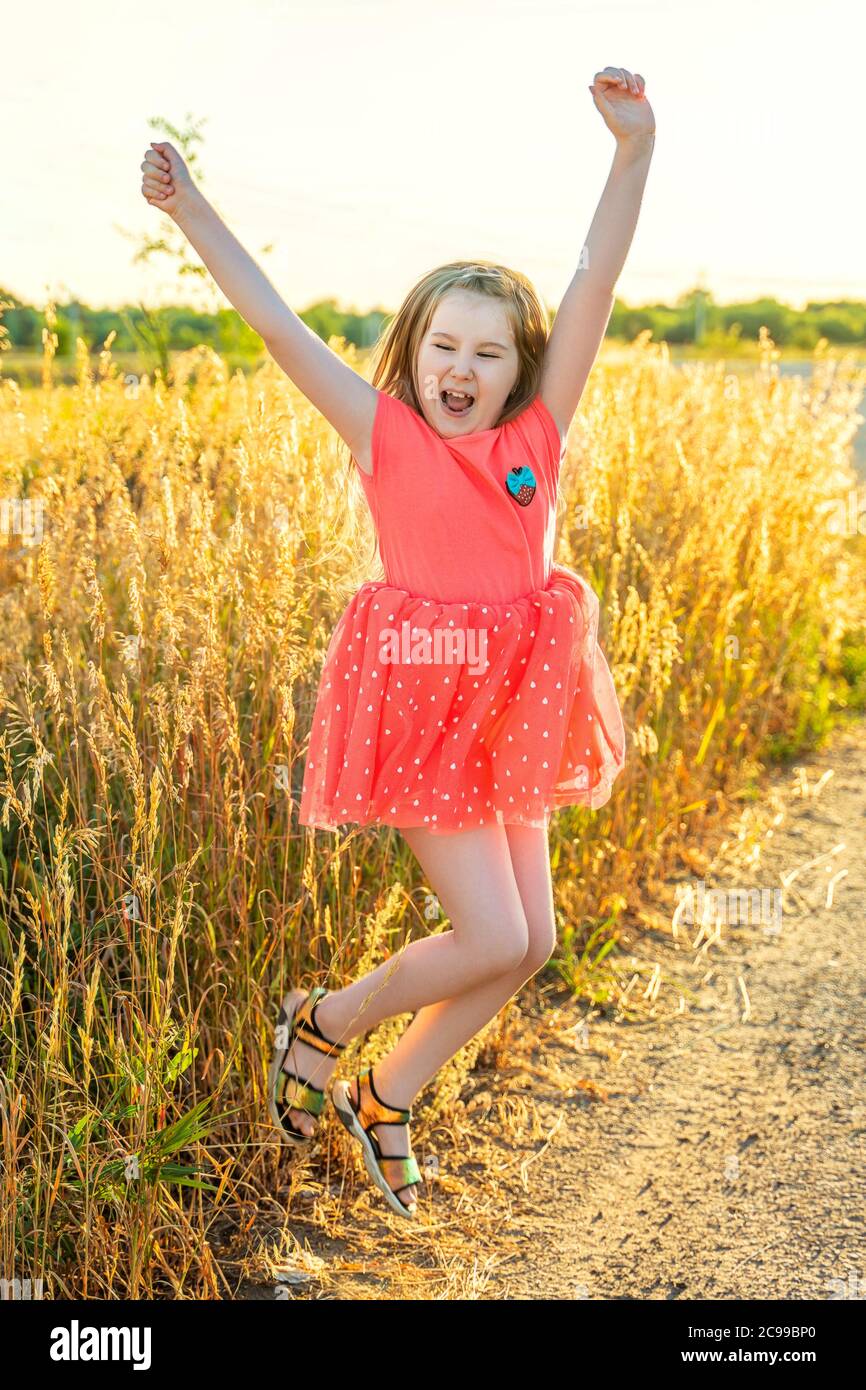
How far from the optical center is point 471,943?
228 centimetres

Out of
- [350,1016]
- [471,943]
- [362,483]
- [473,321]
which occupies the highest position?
[473,321]

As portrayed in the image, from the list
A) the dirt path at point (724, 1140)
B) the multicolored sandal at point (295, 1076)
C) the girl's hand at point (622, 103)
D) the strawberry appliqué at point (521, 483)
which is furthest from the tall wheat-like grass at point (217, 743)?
the girl's hand at point (622, 103)

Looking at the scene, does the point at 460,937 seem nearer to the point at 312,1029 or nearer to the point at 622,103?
the point at 312,1029

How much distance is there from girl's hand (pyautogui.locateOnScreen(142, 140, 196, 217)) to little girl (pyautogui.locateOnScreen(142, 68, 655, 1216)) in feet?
0.06

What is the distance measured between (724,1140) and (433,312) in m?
1.75

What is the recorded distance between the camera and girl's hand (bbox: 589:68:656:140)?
2309 millimetres

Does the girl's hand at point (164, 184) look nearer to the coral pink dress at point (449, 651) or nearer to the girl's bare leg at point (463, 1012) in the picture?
the coral pink dress at point (449, 651)

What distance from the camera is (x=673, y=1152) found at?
2.86 m

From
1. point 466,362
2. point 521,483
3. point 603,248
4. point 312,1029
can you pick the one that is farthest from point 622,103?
point 312,1029

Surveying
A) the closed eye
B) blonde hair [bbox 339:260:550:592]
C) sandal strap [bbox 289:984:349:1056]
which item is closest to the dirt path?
sandal strap [bbox 289:984:349:1056]

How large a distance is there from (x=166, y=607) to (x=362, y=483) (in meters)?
0.41

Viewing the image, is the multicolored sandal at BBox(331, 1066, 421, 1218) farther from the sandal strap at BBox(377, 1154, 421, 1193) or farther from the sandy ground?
the sandy ground

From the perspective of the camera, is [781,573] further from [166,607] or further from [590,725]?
[166,607]

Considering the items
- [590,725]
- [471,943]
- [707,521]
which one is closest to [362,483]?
[590,725]
